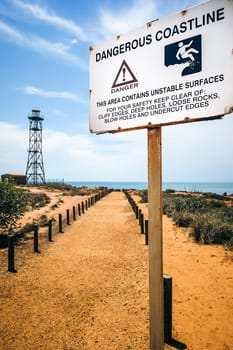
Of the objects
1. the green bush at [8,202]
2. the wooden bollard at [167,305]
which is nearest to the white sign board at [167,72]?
the wooden bollard at [167,305]

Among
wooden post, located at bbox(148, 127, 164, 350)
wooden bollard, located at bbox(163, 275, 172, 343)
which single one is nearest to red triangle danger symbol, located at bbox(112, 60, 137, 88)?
wooden post, located at bbox(148, 127, 164, 350)

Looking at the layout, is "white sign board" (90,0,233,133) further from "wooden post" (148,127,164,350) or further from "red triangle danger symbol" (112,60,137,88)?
"wooden post" (148,127,164,350)

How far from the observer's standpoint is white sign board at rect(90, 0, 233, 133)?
6.23 feet

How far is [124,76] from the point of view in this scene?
2383 mm

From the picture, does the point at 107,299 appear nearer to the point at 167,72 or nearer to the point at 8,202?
the point at 167,72

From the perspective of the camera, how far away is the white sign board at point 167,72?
6.23 feet

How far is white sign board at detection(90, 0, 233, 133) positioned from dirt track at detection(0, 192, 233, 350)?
349cm

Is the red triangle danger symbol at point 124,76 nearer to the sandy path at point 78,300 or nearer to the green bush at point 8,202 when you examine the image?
the sandy path at point 78,300

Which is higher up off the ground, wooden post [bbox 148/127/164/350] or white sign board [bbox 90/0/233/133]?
white sign board [bbox 90/0/233/133]

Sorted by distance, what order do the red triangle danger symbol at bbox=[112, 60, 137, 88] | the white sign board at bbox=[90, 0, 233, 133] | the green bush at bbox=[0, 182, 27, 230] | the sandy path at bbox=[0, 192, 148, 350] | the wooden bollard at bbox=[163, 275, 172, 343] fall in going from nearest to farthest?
the white sign board at bbox=[90, 0, 233, 133] < the red triangle danger symbol at bbox=[112, 60, 137, 88] < the wooden bollard at bbox=[163, 275, 172, 343] < the sandy path at bbox=[0, 192, 148, 350] < the green bush at bbox=[0, 182, 27, 230]

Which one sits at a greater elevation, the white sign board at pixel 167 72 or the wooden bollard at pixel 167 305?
the white sign board at pixel 167 72

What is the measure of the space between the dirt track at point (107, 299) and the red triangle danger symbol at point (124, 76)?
3.77 metres

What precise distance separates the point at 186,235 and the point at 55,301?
22.1ft

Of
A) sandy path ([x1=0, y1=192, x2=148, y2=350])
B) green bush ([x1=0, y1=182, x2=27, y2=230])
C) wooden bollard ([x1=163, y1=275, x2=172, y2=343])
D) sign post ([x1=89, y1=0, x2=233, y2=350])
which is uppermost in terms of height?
sign post ([x1=89, y1=0, x2=233, y2=350])
